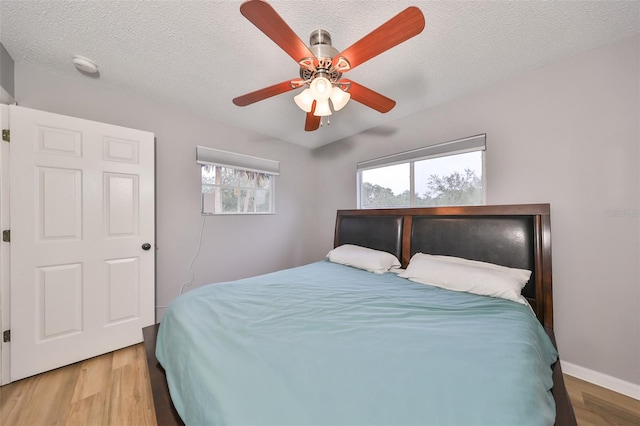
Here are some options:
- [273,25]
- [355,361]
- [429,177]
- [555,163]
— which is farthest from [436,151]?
[355,361]

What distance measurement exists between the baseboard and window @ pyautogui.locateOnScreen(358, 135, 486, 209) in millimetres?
1399

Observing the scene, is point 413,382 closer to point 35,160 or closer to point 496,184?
point 496,184

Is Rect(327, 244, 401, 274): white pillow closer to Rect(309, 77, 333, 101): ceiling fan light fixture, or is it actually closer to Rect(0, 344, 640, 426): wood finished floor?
Rect(0, 344, 640, 426): wood finished floor

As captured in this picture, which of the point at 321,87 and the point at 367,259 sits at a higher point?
the point at 321,87

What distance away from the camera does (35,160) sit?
1.68 m

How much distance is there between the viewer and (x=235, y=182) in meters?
3.03

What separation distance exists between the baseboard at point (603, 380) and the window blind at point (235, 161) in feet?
11.4

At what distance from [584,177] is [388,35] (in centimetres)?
181

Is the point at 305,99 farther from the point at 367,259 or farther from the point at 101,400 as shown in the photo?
the point at 101,400

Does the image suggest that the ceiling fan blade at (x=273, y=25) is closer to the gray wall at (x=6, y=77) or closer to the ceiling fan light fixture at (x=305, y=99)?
the ceiling fan light fixture at (x=305, y=99)

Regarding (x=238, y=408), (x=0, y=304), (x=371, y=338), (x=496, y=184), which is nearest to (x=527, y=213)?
(x=496, y=184)

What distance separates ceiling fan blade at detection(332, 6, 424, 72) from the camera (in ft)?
3.08

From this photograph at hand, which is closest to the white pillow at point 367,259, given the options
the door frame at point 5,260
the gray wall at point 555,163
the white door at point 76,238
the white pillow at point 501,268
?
the white pillow at point 501,268

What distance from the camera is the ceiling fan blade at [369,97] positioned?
143 centimetres
